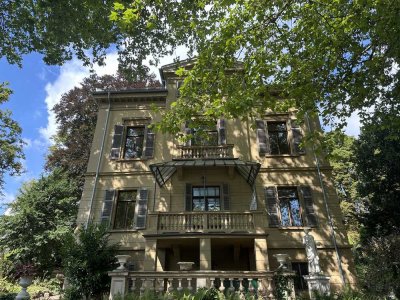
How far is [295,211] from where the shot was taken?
15008 mm

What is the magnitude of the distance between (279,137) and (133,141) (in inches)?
337

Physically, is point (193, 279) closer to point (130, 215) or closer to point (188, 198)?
point (188, 198)

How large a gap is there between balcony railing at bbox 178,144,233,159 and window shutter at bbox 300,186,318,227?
163 inches

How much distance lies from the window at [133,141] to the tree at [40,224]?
4.98 meters

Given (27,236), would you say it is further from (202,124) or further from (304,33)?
(304,33)

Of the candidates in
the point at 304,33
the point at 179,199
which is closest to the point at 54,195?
the point at 179,199

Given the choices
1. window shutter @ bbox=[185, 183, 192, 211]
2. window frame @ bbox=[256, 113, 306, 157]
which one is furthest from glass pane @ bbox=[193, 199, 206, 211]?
window frame @ bbox=[256, 113, 306, 157]

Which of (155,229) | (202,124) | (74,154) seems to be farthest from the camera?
(74,154)

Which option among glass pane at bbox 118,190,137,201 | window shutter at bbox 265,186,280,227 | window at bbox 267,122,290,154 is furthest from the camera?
window at bbox 267,122,290,154

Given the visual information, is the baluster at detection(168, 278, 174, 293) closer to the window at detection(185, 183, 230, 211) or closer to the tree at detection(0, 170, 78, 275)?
the window at detection(185, 183, 230, 211)

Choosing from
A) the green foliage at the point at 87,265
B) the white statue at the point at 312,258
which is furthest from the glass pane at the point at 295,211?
the green foliage at the point at 87,265

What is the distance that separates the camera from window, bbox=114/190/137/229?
15.3 meters

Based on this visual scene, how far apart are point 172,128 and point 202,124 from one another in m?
1.25

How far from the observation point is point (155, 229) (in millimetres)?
13078
